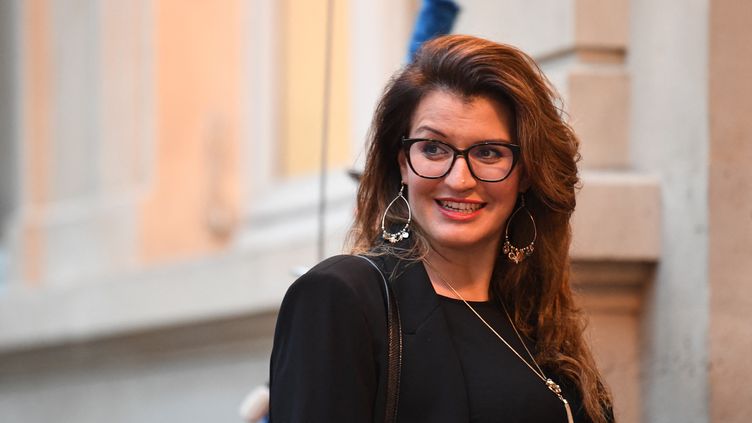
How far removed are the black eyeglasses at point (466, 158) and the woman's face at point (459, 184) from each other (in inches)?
0.5

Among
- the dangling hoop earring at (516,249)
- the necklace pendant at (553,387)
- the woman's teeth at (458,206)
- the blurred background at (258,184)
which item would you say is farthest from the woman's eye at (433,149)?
the blurred background at (258,184)

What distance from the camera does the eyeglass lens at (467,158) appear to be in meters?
3.09

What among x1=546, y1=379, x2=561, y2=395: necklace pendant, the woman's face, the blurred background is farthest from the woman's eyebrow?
the blurred background

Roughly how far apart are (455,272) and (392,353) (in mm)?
391

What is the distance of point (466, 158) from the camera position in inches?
122

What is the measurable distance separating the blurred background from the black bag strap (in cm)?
187

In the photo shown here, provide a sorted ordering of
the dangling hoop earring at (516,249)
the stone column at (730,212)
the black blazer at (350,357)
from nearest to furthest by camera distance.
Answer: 1. the black blazer at (350,357)
2. the dangling hoop earring at (516,249)
3. the stone column at (730,212)

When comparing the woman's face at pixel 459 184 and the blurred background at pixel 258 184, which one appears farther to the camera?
the blurred background at pixel 258 184

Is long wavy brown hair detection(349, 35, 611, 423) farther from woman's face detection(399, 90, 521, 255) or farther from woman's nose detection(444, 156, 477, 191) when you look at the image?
woman's nose detection(444, 156, 477, 191)

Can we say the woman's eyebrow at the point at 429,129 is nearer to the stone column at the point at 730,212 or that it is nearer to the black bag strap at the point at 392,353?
the black bag strap at the point at 392,353

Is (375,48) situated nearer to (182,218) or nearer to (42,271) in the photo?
(182,218)

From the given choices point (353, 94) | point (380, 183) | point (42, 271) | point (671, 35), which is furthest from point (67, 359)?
point (380, 183)

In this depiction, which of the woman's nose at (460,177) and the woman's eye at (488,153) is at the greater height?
the woman's eye at (488,153)

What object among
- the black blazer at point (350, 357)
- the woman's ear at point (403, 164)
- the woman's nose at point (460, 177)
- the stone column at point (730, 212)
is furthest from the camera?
the stone column at point (730, 212)
